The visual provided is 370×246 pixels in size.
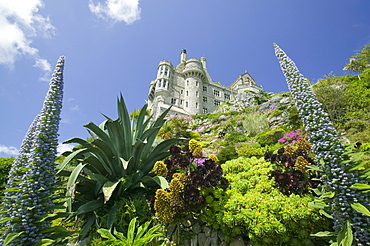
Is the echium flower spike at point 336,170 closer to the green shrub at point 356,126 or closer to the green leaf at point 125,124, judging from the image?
the green leaf at point 125,124

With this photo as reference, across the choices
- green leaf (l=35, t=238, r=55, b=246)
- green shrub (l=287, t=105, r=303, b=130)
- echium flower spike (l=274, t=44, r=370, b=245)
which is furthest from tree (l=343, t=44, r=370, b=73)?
green leaf (l=35, t=238, r=55, b=246)

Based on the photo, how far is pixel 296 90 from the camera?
2.69 meters

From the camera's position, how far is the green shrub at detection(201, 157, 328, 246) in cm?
255

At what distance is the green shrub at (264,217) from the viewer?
100 inches

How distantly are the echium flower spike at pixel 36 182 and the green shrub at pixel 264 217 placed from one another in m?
2.33

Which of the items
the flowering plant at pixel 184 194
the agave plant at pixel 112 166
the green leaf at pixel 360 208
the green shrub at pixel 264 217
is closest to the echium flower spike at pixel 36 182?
the agave plant at pixel 112 166

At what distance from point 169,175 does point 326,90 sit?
50.8 feet

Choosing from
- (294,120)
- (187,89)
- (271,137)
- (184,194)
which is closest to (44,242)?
(184,194)

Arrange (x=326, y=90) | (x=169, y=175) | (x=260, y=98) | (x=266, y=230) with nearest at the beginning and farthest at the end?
(x=266, y=230) < (x=169, y=175) < (x=326, y=90) < (x=260, y=98)

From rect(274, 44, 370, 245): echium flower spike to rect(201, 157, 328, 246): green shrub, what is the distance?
0.46 meters

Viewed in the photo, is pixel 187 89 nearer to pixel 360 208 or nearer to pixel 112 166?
pixel 112 166

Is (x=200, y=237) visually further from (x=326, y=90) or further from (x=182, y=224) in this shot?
(x=326, y=90)

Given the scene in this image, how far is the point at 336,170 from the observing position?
6.98ft

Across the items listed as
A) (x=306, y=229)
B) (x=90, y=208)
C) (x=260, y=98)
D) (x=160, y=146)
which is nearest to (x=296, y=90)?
(x=306, y=229)
